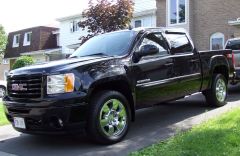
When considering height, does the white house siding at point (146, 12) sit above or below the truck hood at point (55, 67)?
above

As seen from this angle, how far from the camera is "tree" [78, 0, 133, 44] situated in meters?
22.0

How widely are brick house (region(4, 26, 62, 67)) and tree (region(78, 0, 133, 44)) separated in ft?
48.9

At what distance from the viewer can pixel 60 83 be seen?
6.10m

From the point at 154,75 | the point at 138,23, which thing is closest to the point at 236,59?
the point at 154,75

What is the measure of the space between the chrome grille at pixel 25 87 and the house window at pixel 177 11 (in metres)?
20.6

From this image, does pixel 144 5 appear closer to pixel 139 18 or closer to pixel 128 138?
pixel 139 18

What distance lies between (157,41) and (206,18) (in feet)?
59.1

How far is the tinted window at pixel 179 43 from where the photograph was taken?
8.34m

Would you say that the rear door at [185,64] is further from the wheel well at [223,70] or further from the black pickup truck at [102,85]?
the wheel well at [223,70]

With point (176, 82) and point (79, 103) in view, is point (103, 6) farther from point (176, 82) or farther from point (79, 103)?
point (79, 103)

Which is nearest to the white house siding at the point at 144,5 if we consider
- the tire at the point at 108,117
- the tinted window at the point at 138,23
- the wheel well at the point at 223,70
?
the tinted window at the point at 138,23

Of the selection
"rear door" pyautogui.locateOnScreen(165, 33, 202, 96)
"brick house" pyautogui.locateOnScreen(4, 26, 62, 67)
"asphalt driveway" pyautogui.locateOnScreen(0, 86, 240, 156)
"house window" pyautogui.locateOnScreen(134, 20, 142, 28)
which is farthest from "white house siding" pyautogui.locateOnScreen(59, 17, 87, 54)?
"rear door" pyautogui.locateOnScreen(165, 33, 202, 96)

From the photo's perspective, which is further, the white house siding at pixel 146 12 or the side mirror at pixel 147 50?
the white house siding at pixel 146 12

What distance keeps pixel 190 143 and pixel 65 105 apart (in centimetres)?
185
